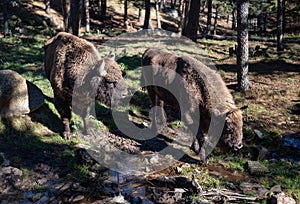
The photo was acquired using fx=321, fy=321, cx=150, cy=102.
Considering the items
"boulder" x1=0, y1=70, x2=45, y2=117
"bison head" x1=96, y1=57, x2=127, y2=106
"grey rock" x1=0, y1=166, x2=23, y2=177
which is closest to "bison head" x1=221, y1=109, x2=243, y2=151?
"bison head" x1=96, y1=57, x2=127, y2=106

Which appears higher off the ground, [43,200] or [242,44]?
[242,44]

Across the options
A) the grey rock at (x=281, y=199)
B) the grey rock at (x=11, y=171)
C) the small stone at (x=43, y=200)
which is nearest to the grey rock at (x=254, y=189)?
the grey rock at (x=281, y=199)

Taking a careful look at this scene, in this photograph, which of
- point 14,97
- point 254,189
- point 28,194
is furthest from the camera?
point 14,97

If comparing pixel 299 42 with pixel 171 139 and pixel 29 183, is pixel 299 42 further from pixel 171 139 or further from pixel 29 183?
pixel 29 183

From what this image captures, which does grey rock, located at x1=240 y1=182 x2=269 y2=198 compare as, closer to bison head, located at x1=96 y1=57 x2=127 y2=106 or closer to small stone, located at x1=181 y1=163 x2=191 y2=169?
small stone, located at x1=181 y1=163 x2=191 y2=169

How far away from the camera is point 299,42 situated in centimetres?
2625

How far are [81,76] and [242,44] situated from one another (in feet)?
25.0

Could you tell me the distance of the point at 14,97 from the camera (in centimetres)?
841

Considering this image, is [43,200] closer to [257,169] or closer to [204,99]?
[204,99]

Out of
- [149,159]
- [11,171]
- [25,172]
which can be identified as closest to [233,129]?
[149,159]

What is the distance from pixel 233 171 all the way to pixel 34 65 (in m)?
10.7

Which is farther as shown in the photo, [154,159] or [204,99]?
[154,159]

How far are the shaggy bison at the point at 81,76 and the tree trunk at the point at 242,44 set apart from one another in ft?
21.5

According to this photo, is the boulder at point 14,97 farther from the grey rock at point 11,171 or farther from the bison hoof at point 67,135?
the grey rock at point 11,171
